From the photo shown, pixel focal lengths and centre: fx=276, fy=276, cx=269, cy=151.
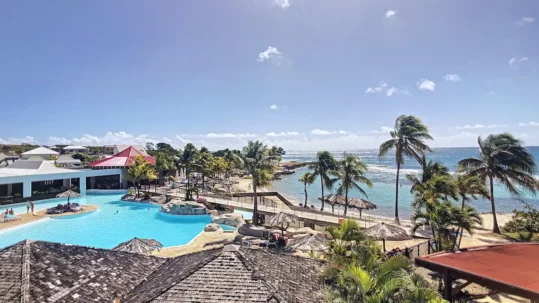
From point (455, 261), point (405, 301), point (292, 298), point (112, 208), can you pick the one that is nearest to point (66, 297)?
point (292, 298)

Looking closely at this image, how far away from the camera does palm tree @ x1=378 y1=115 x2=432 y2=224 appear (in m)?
24.7

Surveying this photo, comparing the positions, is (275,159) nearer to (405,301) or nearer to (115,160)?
(405,301)

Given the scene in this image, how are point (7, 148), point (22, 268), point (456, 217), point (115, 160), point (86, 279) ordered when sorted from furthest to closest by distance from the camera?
point (7, 148), point (115, 160), point (456, 217), point (86, 279), point (22, 268)

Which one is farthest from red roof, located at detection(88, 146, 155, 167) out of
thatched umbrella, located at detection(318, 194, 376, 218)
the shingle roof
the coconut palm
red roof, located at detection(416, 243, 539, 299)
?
red roof, located at detection(416, 243, 539, 299)

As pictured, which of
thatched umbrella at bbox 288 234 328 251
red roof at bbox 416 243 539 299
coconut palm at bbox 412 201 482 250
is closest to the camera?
red roof at bbox 416 243 539 299

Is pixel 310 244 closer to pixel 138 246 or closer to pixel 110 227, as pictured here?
pixel 138 246

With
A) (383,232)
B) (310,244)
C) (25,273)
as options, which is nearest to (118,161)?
(310,244)

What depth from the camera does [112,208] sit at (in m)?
31.6

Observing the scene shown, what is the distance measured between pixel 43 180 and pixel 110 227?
17.5 metres

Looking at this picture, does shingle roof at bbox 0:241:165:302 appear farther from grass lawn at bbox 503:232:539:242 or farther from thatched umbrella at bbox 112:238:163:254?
grass lawn at bbox 503:232:539:242

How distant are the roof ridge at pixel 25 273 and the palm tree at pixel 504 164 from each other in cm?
2556

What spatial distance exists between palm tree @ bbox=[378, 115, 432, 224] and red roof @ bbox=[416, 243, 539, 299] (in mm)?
16632

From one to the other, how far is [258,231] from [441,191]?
40.7ft

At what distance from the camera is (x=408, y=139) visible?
25.1 metres
